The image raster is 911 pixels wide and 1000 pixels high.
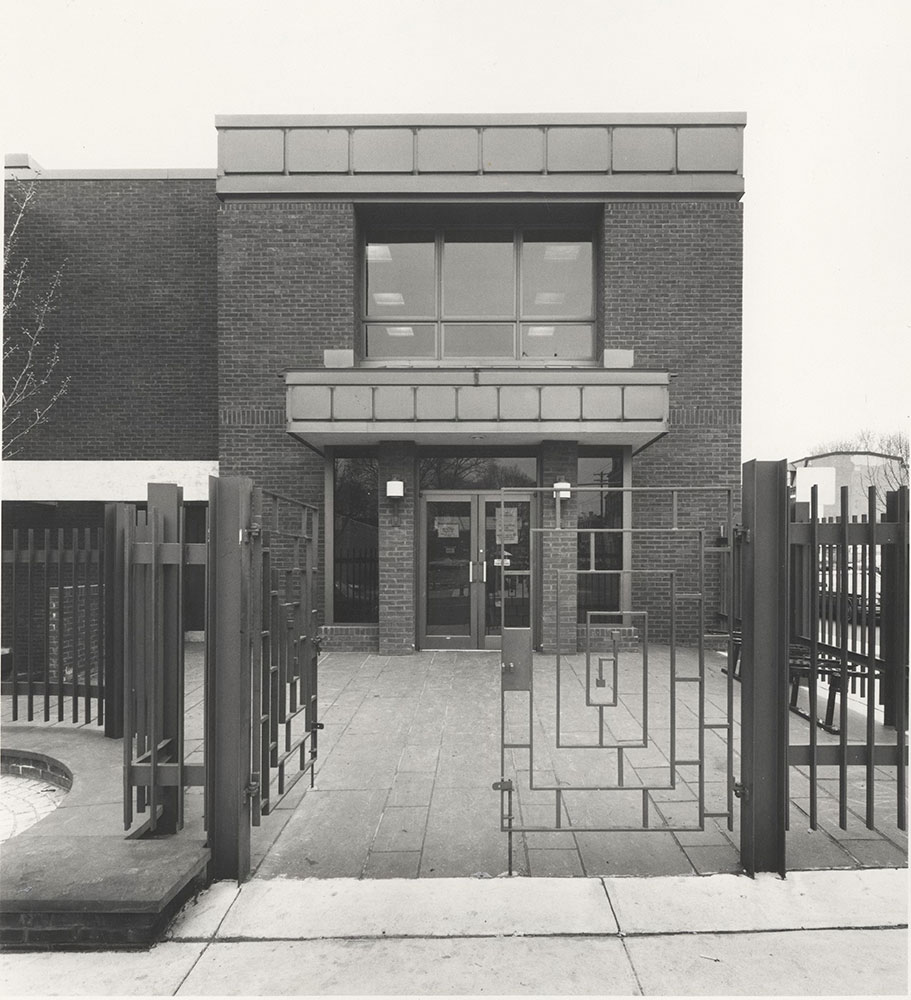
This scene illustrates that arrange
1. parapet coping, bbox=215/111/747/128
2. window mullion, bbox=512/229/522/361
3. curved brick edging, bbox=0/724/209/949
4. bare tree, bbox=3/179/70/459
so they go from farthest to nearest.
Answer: bare tree, bbox=3/179/70/459 < window mullion, bbox=512/229/522/361 < parapet coping, bbox=215/111/747/128 < curved brick edging, bbox=0/724/209/949

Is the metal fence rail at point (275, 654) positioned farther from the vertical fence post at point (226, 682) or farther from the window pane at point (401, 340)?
the window pane at point (401, 340)

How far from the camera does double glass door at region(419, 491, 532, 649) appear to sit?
10055 mm

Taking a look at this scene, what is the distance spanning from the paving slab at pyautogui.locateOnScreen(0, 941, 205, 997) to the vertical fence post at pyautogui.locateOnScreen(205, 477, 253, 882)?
0.54m

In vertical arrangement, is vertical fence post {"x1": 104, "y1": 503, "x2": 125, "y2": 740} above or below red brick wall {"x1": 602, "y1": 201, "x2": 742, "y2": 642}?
below

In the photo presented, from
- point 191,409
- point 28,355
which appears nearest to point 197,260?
point 191,409

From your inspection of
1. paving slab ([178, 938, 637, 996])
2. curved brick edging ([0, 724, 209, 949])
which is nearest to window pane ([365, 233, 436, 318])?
curved brick edging ([0, 724, 209, 949])

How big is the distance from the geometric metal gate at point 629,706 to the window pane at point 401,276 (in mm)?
4161

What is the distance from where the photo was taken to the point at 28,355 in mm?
11031

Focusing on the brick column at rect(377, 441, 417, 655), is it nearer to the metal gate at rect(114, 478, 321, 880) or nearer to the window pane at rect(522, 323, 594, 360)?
the window pane at rect(522, 323, 594, 360)

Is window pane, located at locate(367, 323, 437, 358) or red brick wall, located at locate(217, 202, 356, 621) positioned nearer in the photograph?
red brick wall, located at locate(217, 202, 356, 621)

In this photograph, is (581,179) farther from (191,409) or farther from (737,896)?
(737,896)

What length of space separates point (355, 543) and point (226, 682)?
692cm

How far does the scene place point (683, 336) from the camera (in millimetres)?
10188

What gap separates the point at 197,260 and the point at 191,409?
262 centimetres
